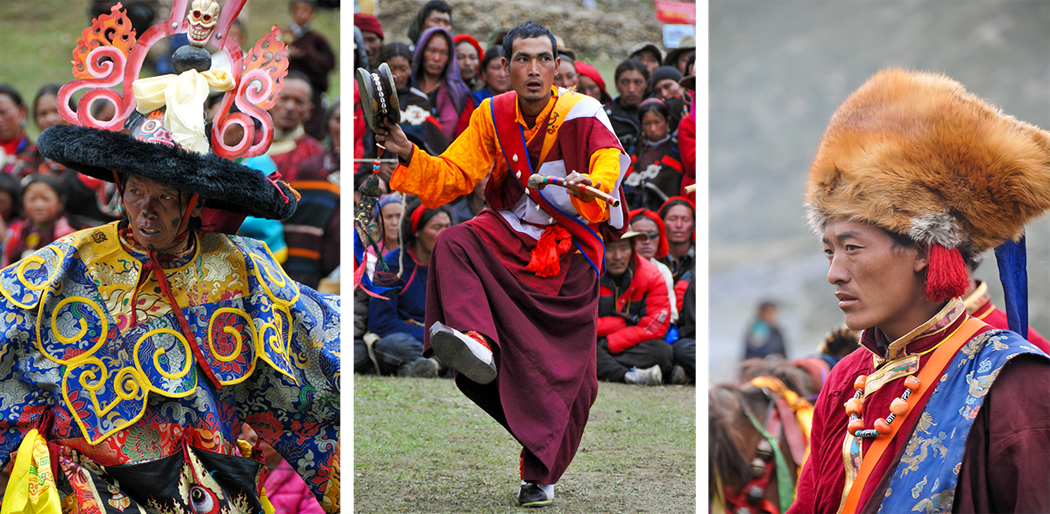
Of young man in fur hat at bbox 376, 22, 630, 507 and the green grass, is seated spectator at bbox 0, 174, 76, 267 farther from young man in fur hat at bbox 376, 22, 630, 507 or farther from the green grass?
young man in fur hat at bbox 376, 22, 630, 507

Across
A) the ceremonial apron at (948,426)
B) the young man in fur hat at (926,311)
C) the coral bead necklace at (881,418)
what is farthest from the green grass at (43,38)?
A: the ceremonial apron at (948,426)

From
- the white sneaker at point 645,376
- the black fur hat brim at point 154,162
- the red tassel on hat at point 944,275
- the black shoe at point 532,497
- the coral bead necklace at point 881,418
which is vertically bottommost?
the black shoe at point 532,497

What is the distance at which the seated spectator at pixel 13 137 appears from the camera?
534 cm

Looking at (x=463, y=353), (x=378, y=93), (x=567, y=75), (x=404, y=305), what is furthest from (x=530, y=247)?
(x=404, y=305)

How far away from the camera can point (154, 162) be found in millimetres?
3371

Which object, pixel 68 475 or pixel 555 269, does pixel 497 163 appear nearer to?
pixel 555 269

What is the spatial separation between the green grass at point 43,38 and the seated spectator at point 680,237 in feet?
6.93

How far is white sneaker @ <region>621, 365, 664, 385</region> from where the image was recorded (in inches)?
215

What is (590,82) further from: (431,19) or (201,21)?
(201,21)

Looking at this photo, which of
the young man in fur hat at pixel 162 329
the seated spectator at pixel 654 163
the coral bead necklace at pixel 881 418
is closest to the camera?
the coral bead necklace at pixel 881 418

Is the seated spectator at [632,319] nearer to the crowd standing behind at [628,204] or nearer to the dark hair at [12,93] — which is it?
the crowd standing behind at [628,204]

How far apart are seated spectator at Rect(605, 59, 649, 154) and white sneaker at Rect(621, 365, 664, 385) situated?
4.15ft

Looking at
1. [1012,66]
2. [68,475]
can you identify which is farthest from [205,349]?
[1012,66]

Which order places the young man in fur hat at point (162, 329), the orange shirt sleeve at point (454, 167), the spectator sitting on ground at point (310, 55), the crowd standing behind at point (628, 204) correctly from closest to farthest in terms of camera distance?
1. the young man in fur hat at point (162, 329)
2. the orange shirt sleeve at point (454, 167)
3. the spectator sitting on ground at point (310, 55)
4. the crowd standing behind at point (628, 204)
